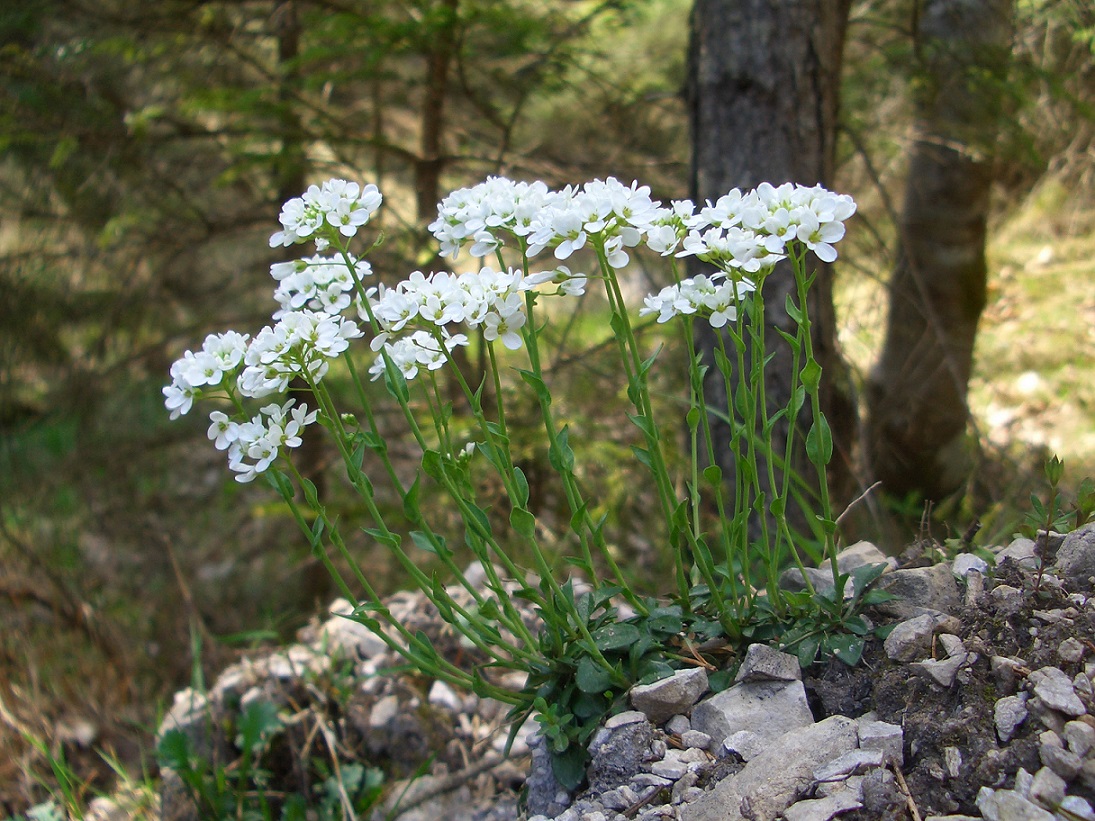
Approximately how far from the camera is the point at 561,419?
3.81 meters

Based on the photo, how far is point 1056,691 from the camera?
1275 millimetres

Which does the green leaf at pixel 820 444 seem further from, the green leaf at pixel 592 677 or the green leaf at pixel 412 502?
the green leaf at pixel 412 502

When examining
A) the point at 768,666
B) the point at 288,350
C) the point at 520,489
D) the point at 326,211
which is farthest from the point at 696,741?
the point at 326,211

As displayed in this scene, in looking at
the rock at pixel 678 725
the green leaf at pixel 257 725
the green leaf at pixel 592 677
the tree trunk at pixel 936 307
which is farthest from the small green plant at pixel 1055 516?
the tree trunk at pixel 936 307

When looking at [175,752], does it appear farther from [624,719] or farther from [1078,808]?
[1078,808]

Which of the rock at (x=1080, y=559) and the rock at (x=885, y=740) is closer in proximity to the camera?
the rock at (x=885, y=740)

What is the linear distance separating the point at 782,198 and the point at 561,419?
249 cm

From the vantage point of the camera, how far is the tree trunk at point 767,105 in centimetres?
279

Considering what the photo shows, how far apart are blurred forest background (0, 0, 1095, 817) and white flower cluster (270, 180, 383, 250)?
185 centimetres

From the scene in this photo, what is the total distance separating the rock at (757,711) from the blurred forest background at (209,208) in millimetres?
1475

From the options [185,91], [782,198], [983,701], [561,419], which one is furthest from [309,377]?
[185,91]

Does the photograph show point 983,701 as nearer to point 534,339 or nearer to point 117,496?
point 534,339

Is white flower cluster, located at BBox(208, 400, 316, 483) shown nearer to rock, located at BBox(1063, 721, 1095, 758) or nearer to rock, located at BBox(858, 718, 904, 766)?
rock, located at BBox(858, 718, 904, 766)

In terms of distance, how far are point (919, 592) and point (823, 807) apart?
555 mm
